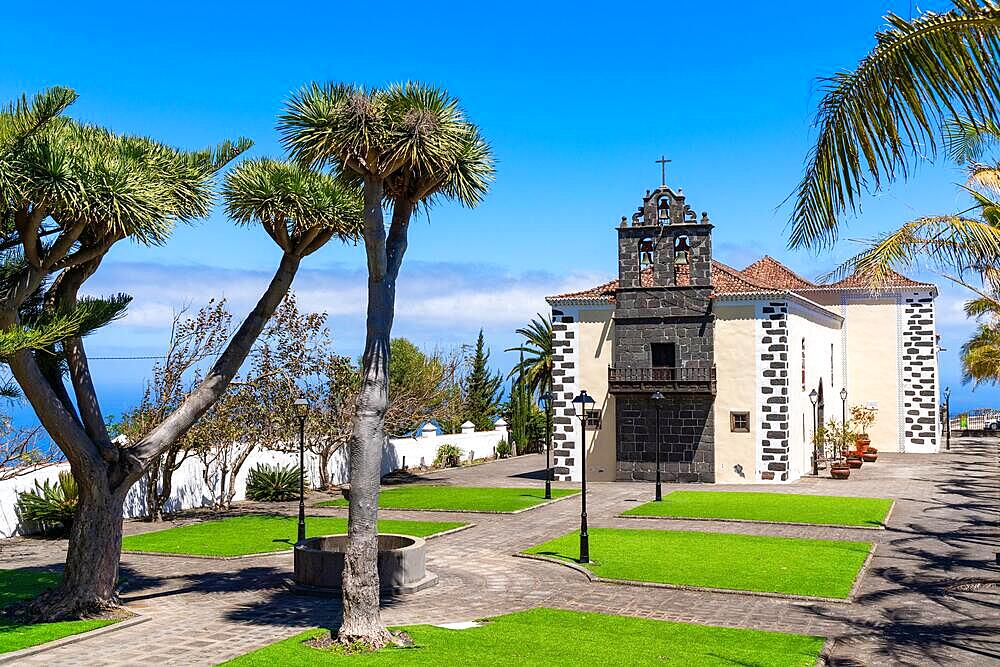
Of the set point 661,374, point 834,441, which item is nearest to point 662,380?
point 661,374

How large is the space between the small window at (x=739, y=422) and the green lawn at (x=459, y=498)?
546cm

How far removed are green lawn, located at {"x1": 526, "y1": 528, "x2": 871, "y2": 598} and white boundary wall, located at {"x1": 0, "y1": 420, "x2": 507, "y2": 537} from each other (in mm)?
10859

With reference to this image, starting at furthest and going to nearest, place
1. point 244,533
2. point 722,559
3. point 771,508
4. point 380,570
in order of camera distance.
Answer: point 771,508, point 244,533, point 722,559, point 380,570

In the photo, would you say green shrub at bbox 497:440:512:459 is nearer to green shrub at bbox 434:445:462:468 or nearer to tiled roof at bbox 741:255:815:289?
green shrub at bbox 434:445:462:468

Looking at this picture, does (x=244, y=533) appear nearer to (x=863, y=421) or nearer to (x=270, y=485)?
(x=270, y=485)

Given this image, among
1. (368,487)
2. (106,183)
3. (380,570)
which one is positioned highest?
(106,183)

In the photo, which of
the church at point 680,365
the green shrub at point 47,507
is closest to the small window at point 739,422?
the church at point 680,365

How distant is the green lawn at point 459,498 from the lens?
2411 centimetres

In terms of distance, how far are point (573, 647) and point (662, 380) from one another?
1971 centimetres

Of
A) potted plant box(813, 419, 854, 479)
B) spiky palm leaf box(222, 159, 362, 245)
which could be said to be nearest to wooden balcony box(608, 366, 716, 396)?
potted plant box(813, 419, 854, 479)

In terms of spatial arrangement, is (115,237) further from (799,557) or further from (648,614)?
(799,557)

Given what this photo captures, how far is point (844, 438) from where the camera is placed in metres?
33.8

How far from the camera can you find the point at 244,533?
20.2 m

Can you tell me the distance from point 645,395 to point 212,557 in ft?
53.5
